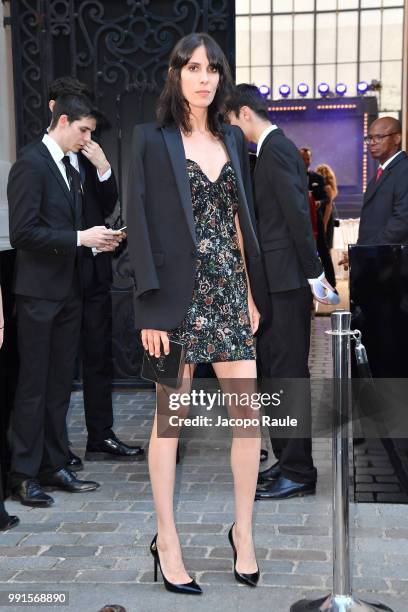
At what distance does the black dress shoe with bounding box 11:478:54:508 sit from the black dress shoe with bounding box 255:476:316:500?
1.10m

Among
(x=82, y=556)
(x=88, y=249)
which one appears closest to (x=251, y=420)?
(x=82, y=556)

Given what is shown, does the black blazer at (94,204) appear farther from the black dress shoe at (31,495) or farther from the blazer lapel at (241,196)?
the blazer lapel at (241,196)

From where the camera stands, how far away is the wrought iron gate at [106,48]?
640 centimetres

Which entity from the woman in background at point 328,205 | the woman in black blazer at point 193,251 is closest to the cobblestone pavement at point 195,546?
the woman in black blazer at point 193,251

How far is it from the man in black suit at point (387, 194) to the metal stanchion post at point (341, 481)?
113 inches

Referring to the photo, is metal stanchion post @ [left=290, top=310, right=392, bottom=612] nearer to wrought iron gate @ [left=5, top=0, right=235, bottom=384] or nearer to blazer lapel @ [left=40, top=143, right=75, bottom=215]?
blazer lapel @ [left=40, top=143, right=75, bottom=215]

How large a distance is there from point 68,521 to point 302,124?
2511 centimetres

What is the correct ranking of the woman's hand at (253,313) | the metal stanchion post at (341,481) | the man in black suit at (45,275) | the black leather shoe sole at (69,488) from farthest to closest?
1. the black leather shoe sole at (69,488)
2. the man in black suit at (45,275)
3. the woman's hand at (253,313)
4. the metal stanchion post at (341,481)

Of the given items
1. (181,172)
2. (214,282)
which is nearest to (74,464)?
(214,282)

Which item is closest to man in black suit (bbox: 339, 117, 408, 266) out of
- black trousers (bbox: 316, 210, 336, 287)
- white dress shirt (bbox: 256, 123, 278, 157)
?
white dress shirt (bbox: 256, 123, 278, 157)

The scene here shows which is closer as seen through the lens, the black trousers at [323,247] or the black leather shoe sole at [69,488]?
the black leather shoe sole at [69,488]

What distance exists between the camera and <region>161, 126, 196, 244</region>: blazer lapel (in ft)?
9.50

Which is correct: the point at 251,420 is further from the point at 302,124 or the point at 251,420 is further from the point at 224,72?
the point at 302,124

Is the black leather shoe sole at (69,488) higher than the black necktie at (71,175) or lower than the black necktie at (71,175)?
lower
